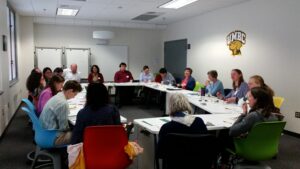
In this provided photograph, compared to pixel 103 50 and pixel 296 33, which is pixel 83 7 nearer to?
pixel 103 50

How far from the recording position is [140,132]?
3.07m

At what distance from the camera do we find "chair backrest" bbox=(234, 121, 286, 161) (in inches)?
97.0

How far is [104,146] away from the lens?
7.11 feet

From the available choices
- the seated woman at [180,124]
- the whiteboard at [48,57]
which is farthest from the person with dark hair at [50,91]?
the whiteboard at [48,57]

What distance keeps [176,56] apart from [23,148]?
6.01 meters

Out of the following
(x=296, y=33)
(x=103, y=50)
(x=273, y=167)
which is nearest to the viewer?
(x=273, y=167)

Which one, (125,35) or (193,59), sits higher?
(125,35)

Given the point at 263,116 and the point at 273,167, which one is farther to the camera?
the point at 273,167

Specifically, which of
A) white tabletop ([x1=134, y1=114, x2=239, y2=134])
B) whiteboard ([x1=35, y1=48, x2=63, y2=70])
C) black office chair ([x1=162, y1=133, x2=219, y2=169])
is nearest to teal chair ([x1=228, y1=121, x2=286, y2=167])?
white tabletop ([x1=134, y1=114, x2=239, y2=134])

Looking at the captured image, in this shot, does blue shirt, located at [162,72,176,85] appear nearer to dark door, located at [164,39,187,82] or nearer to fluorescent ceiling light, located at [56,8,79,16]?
dark door, located at [164,39,187,82]

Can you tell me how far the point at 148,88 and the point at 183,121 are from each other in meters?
5.63

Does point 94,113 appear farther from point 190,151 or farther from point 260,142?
point 260,142

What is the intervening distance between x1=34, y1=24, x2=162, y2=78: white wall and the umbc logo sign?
3996 millimetres

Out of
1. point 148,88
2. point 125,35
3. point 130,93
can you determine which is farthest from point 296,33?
point 125,35
